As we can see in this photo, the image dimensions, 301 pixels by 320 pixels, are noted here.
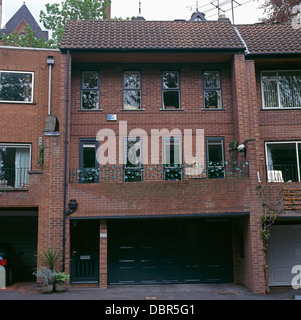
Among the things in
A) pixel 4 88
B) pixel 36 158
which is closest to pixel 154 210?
pixel 36 158

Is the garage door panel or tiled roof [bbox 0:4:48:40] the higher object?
tiled roof [bbox 0:4:48:40]

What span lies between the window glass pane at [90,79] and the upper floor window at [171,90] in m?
2.67

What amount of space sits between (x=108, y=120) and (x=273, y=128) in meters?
6.31

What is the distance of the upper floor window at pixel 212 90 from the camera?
1587 centimetres

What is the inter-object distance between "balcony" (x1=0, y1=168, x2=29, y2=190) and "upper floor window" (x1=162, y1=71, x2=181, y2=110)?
5911 millimetres

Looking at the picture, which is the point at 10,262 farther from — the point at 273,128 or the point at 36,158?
the point at 273,128

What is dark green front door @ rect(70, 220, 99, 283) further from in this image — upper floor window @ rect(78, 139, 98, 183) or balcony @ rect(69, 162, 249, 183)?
upper floor window @ rect(78, 139, 98, 183)

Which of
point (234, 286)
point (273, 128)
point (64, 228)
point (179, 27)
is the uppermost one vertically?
point (179, 27)

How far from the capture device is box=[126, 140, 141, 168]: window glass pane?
49.6 feet

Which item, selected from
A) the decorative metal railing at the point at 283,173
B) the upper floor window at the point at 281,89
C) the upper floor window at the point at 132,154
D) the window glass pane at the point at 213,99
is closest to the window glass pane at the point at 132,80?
the upper floor window at the point at 132,154

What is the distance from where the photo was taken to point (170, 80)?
627 inches

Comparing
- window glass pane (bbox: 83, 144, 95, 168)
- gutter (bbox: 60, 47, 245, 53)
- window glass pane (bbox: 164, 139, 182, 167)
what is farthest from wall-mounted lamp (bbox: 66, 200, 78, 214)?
gutter (bbox: 60, 47, 245, 53)

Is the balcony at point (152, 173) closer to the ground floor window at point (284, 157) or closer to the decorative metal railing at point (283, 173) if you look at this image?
the decorative metal railing at point (283, 173)

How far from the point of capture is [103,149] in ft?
49.6
